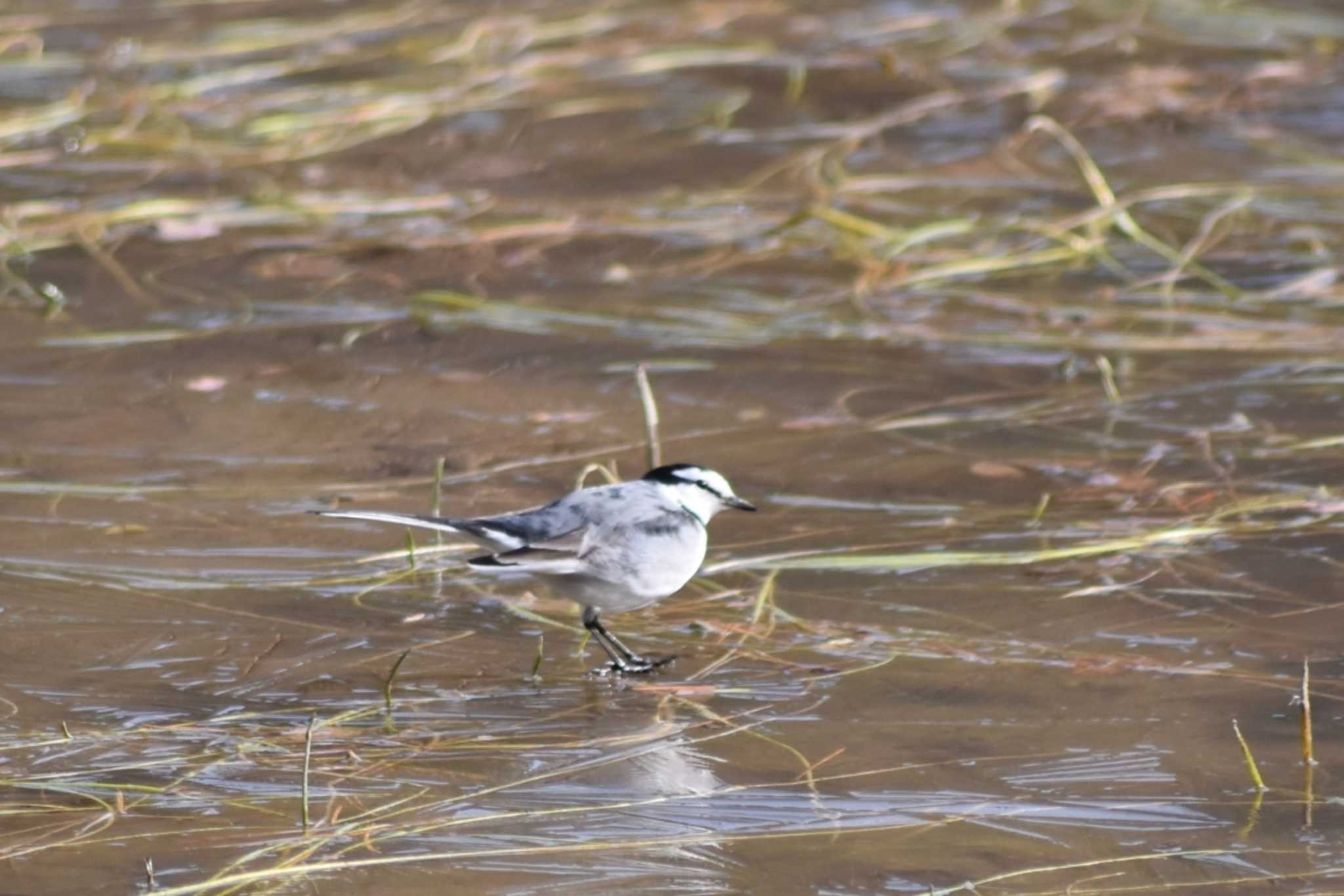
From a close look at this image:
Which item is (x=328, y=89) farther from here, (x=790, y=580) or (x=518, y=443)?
(x=790, y=580)

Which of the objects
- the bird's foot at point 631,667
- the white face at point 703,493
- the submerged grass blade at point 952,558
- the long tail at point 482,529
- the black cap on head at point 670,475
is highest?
the long tail at point 482,529

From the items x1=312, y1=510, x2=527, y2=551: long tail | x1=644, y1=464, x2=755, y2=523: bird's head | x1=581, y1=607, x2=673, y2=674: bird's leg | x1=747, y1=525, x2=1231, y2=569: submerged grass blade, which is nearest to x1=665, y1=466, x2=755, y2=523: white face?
x1=644, y1=464, x2=755, y2=523: bird's head

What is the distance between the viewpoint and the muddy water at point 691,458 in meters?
3.77

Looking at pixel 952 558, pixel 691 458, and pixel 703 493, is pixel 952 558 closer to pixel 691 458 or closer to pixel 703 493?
pixel 703 493

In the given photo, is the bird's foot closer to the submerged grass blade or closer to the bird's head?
the bird's head

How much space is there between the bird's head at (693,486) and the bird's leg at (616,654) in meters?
0.36

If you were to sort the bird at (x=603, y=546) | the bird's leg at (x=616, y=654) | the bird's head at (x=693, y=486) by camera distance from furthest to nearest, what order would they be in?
the bird's head at (x=693, y=486) → the bird's leg at (x=616, y=654) → the bird at (x=603, y=546)

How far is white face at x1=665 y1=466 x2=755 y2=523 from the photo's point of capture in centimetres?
488

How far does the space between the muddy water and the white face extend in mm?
267

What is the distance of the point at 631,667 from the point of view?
15.1ft

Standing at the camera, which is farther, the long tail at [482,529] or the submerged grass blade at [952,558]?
the submerged grass blade at [952,558]

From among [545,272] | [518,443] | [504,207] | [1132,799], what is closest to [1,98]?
[504,207]

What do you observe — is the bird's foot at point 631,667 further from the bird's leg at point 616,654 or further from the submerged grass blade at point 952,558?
the submerged grass blade at point 952,558

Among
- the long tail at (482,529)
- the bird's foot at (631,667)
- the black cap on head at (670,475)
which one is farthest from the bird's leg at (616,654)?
the black cap on head at (670,475)
